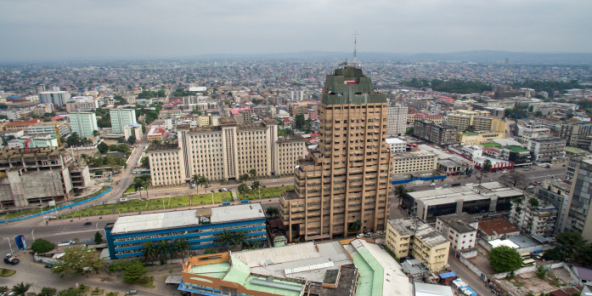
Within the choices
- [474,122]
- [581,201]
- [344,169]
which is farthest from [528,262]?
[474,122]

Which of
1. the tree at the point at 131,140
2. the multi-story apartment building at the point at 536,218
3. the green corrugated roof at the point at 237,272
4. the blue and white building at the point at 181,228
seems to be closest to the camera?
the green corrugated roof at the point at 237,272

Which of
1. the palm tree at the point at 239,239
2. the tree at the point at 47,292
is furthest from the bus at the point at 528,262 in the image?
the tree at the point at 47,292

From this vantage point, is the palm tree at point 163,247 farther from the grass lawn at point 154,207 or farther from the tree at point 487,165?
the tree at point 487,165

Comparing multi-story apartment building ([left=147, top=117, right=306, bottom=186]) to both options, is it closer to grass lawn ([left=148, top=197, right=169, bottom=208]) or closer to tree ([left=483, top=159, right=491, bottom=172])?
grass lawn ([left=148, top=197, right=169, bottom=208])

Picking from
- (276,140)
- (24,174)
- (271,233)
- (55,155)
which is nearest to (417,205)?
(271,233)

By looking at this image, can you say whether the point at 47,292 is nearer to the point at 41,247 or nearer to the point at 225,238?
the point at 41,247

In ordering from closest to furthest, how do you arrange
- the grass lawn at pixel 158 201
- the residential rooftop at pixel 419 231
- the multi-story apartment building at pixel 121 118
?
the residential rooftop at pixel 419 231, the grass lawn at pixel 158 201, the multi-story apartment building at pixel 121 118
